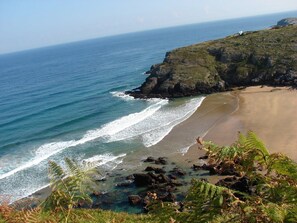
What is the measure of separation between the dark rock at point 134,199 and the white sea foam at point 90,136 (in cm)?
1578

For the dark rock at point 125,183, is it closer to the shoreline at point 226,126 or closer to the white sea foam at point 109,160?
the shoreline at point 226,126

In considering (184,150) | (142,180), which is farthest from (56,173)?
(184,150)

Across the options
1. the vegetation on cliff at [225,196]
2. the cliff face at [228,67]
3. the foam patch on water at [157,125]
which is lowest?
the foam patch on water at [157,125]

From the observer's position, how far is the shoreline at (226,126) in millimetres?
34344

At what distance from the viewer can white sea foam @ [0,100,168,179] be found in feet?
129

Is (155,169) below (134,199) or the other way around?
below

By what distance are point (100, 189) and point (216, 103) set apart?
2841cm

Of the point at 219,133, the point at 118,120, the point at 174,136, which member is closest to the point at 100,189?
the point at 174,136

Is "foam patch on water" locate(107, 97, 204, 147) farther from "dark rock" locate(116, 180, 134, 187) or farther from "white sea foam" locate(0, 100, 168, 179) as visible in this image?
"dark rock" locate(116, 180, 134, 187)

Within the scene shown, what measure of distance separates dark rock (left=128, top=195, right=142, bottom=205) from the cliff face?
35609 millimetres

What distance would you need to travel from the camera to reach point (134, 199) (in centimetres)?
2666

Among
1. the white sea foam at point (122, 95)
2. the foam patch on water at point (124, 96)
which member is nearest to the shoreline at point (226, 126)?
the foam patch on water at point (124, 96)

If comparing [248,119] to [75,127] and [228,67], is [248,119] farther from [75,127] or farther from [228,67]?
[228,67]

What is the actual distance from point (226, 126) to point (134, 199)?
19.6 metres
